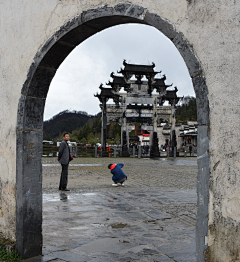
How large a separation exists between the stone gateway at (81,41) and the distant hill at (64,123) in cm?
9053

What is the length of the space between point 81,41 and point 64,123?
10452cm

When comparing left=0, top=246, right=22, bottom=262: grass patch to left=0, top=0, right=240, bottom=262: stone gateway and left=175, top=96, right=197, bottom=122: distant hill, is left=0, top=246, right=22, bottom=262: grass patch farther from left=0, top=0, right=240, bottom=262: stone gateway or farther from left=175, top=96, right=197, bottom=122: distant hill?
left=175, top=96, right=197, bottom=122: distant hill

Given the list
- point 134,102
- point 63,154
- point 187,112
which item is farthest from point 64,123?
point 63,154

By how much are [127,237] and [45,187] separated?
510 cm

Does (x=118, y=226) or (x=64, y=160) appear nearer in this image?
(x=118, y=226)

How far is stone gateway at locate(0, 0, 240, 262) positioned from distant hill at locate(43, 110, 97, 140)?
90.5m

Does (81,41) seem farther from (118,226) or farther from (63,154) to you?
(63,154)

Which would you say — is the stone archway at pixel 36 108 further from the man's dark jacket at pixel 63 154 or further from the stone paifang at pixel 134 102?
the stone paifang at pixel 134 102

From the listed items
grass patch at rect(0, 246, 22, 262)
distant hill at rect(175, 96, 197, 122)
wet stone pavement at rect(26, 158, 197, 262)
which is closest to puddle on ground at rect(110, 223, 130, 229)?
wet stone pavement at rect(26, 158, 197, 262)

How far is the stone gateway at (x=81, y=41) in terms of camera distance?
8.25 feet

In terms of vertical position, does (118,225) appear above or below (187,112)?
below

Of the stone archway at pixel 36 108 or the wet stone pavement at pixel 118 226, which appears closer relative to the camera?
the stone archway at pixel 36 108

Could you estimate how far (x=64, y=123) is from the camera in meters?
107

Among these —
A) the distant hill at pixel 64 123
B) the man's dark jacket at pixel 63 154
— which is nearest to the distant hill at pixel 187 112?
the distant hill at pixel 64 123
